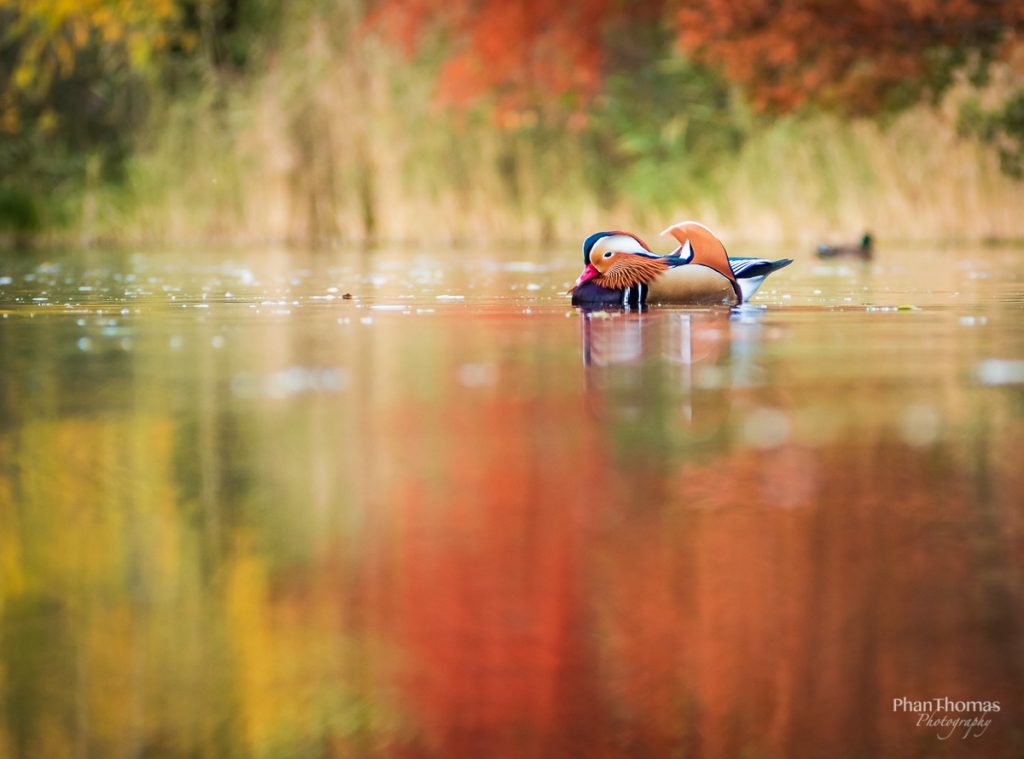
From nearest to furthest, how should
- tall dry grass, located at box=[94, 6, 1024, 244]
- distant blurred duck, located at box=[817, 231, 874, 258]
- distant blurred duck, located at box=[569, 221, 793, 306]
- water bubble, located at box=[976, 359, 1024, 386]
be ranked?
water bubble, located at box=[976, 359, 1024, 386]
distant blurred duck, located at box=[569, 221, 793, 306]
distant blurred duck, located at box=[817, 231, 874, 258]
tall dry grass, located at box=[94, 6, 1024, 244]

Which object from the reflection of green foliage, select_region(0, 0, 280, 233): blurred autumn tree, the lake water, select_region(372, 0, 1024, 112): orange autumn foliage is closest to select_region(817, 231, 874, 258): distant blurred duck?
select_region(372, 0, 1024, 112): orange autumn foliage

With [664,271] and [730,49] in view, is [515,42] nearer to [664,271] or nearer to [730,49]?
[730,49]

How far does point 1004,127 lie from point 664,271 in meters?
11.2

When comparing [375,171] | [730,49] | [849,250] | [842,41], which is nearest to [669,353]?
[849,250]

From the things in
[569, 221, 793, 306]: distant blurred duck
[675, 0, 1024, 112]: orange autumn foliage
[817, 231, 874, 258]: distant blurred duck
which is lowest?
[817, 231, 874, 258]: distant blurred duck

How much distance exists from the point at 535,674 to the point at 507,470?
1.71 meters

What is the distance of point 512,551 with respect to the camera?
3352mm

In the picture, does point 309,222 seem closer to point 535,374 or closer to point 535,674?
point 535,374

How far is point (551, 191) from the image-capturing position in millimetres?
22938

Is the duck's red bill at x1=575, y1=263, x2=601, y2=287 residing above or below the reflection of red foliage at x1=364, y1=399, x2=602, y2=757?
above

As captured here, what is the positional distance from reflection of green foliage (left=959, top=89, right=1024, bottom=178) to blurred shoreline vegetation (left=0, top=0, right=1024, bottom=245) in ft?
0.10

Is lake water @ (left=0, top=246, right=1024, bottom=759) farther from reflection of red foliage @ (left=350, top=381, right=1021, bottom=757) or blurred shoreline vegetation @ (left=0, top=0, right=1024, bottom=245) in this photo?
blurred shoreline vegetation @ (left=0, top=0, right=1024, bottom=245)

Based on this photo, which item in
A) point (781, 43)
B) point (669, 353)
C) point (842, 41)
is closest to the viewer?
point (669, 353)

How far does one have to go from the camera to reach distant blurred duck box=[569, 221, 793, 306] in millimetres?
9094
